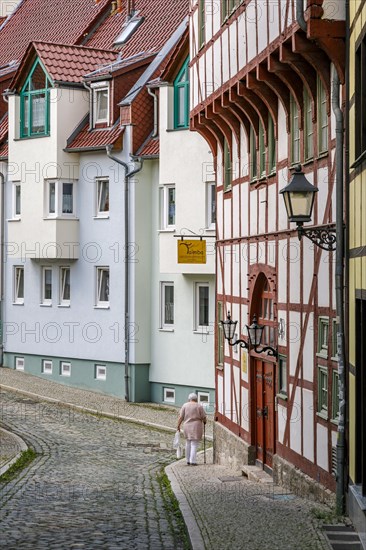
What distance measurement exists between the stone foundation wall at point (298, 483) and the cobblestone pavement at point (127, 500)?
16 centimetres

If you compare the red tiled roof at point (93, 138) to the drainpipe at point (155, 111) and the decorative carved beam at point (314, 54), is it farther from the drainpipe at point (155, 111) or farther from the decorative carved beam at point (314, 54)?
the decorative carved beam at point (314, 54)

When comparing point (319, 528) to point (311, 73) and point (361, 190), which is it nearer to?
point (361, 190)

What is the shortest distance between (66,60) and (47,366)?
974cm

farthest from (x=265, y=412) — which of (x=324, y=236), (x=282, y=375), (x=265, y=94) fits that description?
(x=324, y=236)

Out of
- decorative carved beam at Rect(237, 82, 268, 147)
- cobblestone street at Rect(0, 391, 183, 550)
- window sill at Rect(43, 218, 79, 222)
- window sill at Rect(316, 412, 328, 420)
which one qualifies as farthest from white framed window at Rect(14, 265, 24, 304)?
window sill at Rect(316, 412, 328, 420)

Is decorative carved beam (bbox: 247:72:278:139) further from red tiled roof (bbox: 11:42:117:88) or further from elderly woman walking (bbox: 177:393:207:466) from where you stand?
red tiled roof (bbox: 11:42:117:88)

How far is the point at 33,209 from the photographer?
123 ft

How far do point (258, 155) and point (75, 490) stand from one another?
253 inches

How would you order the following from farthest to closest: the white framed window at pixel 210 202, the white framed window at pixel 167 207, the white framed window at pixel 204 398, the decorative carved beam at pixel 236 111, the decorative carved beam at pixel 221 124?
the white framed window at pixel 167 207
the white framed window at pixel 204 398
the white framed window at pixel 210 202
the decorative carved beam at pixel 221 124
the decorative carved beam at pixel 236 111

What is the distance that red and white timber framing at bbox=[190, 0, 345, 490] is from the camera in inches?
620

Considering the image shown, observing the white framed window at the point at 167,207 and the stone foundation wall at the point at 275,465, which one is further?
the white framed window at the point at 167,207

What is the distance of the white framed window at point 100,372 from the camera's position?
36.6 m

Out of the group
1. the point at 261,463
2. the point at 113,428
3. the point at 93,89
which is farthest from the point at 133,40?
the point at 261,463

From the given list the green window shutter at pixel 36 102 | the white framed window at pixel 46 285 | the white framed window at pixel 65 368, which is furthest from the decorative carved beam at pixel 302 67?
the white framed window at pixel 46 285
